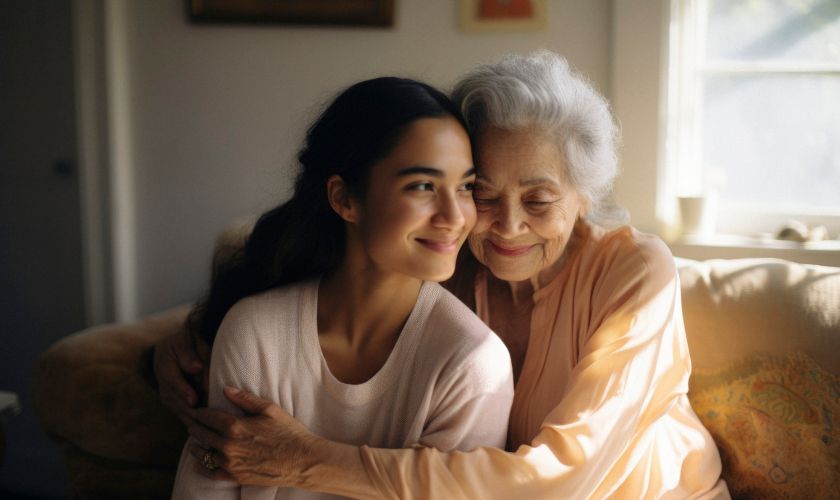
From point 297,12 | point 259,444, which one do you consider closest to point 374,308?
point 259,444

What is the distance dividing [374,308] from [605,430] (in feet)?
1.54

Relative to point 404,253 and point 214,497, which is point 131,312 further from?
point 404,253

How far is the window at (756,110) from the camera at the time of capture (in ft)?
7.80

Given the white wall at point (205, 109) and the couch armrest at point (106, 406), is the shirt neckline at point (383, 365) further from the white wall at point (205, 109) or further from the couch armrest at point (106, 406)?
the white wall at point (205, 109)

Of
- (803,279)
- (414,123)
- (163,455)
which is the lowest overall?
(163,455)

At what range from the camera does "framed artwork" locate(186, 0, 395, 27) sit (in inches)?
108

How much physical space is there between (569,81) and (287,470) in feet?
3.04

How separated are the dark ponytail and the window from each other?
4.31ft

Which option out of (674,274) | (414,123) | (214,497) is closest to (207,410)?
(214,497)

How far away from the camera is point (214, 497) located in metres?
1.41

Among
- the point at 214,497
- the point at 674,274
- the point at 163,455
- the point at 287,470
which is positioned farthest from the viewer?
the point at 163,455

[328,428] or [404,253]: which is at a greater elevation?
[404,253]

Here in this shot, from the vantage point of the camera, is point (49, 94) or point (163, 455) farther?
point (49, 94)

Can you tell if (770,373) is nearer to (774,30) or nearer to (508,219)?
(508,219)
